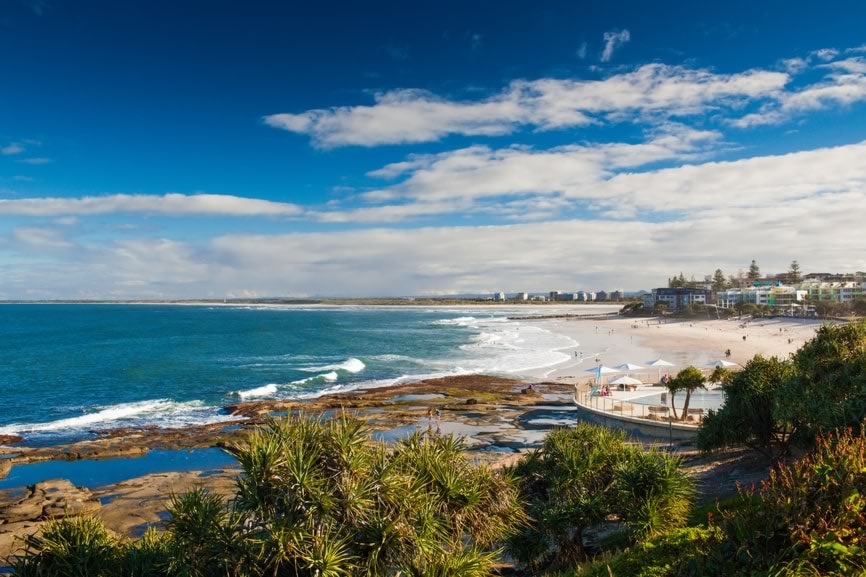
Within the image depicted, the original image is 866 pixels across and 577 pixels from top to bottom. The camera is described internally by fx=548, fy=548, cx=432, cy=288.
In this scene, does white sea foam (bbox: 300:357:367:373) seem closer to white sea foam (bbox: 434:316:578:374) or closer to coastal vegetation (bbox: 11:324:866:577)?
white sea foam (bbox: 434:316:578:374)

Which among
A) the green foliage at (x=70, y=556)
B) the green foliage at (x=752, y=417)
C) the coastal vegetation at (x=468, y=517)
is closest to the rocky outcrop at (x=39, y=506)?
the green foliage at (x=70, y=556)

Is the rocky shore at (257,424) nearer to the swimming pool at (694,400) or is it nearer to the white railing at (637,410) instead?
the white railing at (637,410)

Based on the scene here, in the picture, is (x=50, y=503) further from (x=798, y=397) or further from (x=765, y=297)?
(x=765, y=297)

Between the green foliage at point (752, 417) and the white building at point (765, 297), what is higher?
the white building at point (765, 297)

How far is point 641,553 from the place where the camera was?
1029 cm

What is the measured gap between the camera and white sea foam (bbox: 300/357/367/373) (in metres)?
62.8

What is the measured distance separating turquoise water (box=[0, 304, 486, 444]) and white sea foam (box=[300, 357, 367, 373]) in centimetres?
12

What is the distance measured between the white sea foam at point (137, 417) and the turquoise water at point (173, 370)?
74 millimetres

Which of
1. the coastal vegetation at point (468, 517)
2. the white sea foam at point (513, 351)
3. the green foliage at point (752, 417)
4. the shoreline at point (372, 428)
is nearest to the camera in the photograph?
the coastal vegetation at point (468, 517)

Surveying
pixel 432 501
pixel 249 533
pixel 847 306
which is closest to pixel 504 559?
pixel 432 501

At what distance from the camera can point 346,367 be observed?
6450cm

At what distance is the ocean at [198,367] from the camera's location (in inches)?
1650

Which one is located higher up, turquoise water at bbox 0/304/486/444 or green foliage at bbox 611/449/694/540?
green foliage at bbox 611/449/694/540

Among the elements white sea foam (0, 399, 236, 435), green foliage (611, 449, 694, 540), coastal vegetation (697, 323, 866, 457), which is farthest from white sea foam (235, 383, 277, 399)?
green foliage (611, 449, 694, 540)
